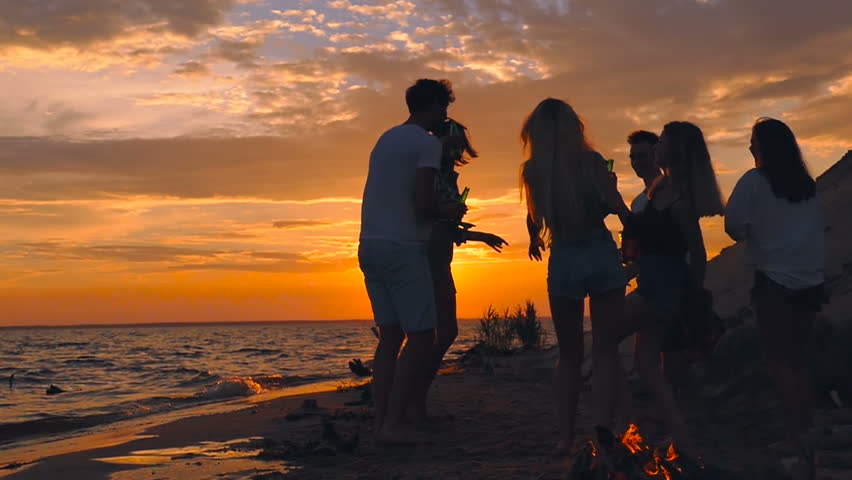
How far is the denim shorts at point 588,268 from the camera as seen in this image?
3.97 metres

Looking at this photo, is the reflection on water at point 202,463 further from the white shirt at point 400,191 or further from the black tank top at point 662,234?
the black tank top at point 662,234

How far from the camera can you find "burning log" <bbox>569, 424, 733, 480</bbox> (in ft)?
9.37

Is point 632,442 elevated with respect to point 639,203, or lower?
lower

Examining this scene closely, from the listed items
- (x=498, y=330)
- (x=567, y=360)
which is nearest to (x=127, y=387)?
(x=498, y=330)

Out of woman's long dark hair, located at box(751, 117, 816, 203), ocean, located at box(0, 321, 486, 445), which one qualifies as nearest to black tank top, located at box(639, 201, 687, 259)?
woman's long dark hair, located at box(751, 117, 816, 203)

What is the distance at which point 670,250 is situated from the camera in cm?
426

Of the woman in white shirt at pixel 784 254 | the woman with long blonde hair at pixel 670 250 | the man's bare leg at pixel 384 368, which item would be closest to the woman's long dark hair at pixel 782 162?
the woman in white shirt at pixel 784 254

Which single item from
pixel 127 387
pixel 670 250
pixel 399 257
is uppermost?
pixel 399 257

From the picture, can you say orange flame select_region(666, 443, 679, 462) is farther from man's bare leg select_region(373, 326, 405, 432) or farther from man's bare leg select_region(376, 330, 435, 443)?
man's bare leg select_region(373, 326, 405, 432)

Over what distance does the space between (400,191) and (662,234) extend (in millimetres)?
1571

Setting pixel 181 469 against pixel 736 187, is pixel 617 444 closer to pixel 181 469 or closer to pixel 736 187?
pixel 736 187

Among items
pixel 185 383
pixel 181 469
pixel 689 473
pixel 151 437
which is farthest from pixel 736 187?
pixel 185 383

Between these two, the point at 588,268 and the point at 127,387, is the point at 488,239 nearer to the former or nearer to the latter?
the point at 588,268

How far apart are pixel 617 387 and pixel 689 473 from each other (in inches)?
43.2
